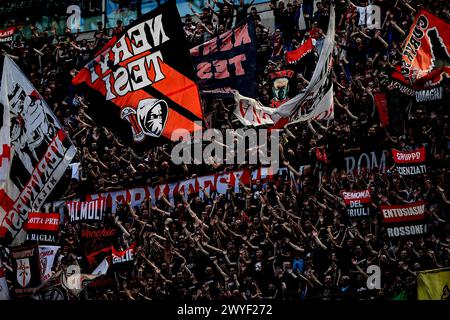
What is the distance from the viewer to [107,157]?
96.2ft

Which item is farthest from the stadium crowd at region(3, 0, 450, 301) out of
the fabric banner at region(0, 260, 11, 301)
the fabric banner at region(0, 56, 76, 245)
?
the fabric banner at region(0, 260, 11, 301)

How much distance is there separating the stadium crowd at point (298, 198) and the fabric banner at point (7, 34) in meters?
5.95

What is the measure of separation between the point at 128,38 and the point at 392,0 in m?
6.69

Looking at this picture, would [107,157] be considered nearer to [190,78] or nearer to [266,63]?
[266,63]

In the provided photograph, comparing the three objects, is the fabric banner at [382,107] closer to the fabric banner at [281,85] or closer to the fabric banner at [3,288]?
the fabric banner at [281,85]

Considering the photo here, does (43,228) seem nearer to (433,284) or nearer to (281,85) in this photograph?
(281,85)

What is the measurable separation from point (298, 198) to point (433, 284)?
17.3 feet

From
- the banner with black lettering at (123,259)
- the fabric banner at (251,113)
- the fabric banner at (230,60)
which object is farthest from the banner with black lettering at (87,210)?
the fabric banner at (251,113)

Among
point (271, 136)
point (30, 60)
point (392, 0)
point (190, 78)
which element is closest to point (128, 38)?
point (190, 78)

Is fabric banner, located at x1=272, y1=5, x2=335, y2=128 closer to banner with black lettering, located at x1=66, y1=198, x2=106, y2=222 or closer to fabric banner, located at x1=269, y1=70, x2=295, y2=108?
fabric banner, located at x1=269, y1=70, x2=295, y2=108

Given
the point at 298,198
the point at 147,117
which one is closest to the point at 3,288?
the point at 147,117

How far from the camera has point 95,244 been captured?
91.2 ft

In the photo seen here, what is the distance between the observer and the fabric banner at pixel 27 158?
2416 cm

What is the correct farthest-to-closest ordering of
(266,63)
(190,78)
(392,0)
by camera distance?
1. (266,63)
2. (392,0)
3. (190,78)
